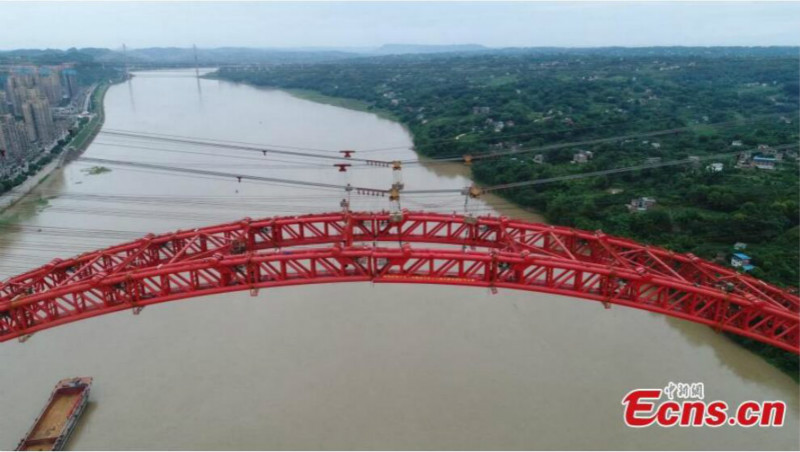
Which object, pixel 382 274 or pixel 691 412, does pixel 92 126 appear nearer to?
pixel 382 274

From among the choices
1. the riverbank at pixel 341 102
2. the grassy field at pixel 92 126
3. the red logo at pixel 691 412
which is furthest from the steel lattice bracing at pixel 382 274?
the riverbank at pixel 341 102

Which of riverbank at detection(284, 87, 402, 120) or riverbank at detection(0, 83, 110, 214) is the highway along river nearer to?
riverbank at detection(0, 83, 110, 214)

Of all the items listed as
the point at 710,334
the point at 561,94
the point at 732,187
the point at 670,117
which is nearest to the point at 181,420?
the point at 710,334

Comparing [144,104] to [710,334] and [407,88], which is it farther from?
[710,334]

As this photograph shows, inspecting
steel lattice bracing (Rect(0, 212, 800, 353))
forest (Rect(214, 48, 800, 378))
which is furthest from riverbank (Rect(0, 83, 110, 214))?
forest (Rect(214, 48, 800, 378))

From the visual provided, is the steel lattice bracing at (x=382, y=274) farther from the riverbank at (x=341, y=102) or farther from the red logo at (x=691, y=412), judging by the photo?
the riverbank at (x=341, y=102)
